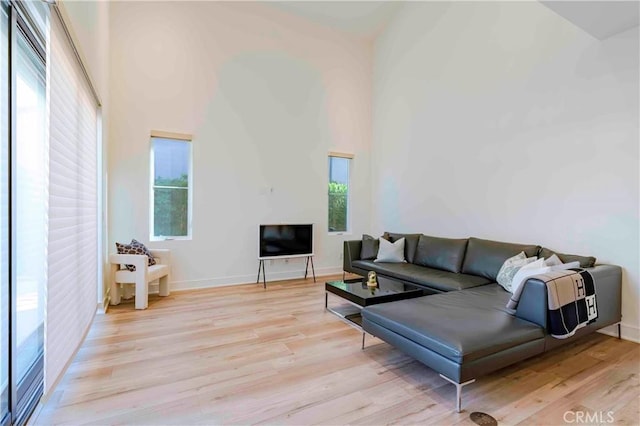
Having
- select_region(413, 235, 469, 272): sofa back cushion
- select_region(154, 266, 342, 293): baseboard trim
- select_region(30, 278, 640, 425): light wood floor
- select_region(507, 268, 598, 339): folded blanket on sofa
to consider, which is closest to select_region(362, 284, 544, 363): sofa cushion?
select_region(507, 268, 598, 339): folded blanket on sofa

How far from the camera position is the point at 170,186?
486 centimetres

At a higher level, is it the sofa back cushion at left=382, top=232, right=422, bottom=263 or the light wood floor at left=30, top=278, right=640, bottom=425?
the sofa back cushion at left=382, top=232, right=422, bottom=263

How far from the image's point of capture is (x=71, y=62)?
8.31ft

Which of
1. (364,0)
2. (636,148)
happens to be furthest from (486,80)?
(364,0)

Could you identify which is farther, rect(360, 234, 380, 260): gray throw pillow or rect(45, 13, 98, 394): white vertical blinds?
rect(360, 234, 380, 260): gray throw pillow

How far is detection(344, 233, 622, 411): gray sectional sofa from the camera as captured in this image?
6.88 ft

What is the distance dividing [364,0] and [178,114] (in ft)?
11.8

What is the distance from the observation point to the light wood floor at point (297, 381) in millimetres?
1984

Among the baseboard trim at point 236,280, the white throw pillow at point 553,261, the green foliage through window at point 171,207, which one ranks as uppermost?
the green foliage through window at point 171,207

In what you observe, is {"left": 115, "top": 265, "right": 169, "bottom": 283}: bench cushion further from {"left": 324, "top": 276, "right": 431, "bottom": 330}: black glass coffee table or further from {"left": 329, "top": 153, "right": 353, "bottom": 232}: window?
{"left": 329, "top": 153, "right": 353, "bottom": 232}: window

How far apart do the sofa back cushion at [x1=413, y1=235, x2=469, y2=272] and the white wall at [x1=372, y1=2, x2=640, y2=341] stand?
0.46 m

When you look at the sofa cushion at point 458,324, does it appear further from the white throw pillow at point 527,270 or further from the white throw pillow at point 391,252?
the white throw pillow at point 391,252

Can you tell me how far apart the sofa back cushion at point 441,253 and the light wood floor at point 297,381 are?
4.88ft

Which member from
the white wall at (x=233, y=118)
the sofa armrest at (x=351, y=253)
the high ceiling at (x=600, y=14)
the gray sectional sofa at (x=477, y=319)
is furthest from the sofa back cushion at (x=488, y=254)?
the white wall at (x=233, y=118)
